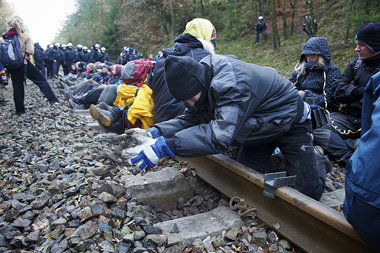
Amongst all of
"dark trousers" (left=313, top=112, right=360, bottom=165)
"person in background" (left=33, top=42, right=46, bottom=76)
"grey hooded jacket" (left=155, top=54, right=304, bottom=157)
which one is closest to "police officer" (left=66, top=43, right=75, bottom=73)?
"person in background" (left=33, top=42, right=46, bottom=76)

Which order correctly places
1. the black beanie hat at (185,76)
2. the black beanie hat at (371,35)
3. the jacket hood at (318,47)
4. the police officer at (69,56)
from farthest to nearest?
1. the police officer at (69,56)
2. the jacket hood at (318,47)
3. the black beanie hat at (371,35)
4. the black beanie hat at (185,76)

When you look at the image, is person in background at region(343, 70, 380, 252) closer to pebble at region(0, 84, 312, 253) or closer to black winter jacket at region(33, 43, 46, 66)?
pebble at region(0, 84, 312, 253)

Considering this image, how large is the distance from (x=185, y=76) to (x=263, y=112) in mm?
743

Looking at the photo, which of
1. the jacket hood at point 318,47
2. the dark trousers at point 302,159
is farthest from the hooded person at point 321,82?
the dark trousers at point 302,159

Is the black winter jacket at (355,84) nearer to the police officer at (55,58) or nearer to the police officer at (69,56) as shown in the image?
the police officer at (55,58)

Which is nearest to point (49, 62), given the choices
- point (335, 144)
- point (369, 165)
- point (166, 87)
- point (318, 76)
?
point (166, 87)

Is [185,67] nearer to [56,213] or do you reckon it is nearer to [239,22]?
[56,213]

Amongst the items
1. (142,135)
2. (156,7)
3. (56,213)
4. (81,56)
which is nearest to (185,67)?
(142,135)

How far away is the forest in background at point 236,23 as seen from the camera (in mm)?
12719

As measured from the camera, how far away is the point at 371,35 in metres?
3.50

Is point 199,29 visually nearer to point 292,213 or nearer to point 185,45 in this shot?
point 185,45

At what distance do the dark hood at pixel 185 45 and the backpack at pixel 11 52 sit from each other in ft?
15.0

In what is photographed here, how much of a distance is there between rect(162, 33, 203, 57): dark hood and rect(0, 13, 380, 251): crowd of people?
1 cm

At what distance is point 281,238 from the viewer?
2154 mm
